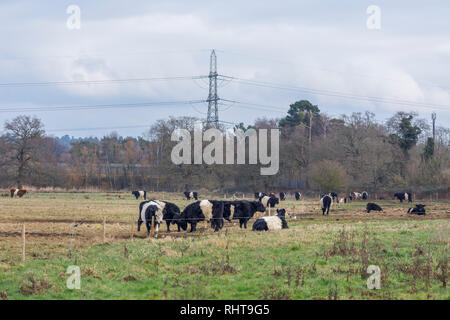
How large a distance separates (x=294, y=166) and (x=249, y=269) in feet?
208

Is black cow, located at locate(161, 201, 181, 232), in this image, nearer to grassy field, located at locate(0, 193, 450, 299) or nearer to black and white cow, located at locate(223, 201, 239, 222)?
black and white cow, located at locate(223, 201, 239, 222)

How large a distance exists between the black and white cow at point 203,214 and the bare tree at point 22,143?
46.9 m

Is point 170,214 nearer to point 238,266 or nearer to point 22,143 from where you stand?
point 238,266

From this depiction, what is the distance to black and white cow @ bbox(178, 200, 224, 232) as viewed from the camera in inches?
1083

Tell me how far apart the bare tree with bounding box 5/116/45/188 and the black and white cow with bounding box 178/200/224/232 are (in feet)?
154

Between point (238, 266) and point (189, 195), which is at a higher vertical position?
point (189, 195)

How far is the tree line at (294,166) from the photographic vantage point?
66000 millimetres

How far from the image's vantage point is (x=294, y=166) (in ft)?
252

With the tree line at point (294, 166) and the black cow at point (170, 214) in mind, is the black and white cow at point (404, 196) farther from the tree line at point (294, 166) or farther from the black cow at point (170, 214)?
the black cow at point (170, 214)

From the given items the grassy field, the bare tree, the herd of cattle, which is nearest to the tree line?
the bare tree

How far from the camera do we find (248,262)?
1518cm

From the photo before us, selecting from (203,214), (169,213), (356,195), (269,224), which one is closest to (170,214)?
(169,213)
